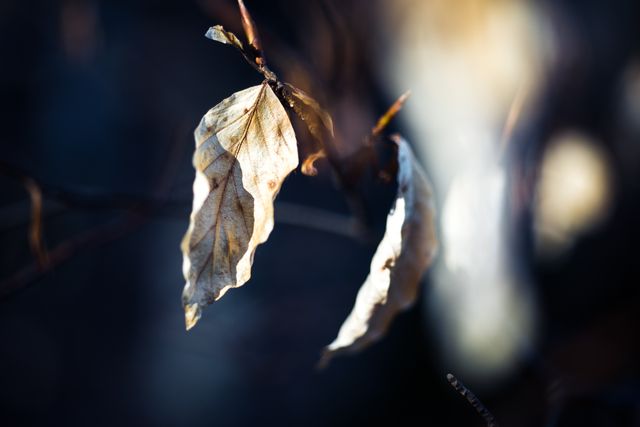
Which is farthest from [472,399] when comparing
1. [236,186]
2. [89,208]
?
[89,208]

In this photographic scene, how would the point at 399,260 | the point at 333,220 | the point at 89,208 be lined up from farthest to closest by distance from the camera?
the point at 333,220, the point at 89,208, the point at 399,260

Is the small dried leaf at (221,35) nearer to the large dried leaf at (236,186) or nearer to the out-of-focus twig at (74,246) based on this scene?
the large dried leaf at (236,186)

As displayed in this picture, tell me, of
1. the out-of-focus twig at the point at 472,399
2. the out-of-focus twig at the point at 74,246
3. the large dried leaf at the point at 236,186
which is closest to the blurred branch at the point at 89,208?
the out-of-focus twig at the point at 74,246

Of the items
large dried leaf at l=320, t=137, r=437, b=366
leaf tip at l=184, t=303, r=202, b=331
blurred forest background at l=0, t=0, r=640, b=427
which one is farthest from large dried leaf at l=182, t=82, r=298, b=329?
blurred forest background at l=0, t=0, r=640, b=427

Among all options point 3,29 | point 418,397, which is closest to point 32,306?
point 3,29

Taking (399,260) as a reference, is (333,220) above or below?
below

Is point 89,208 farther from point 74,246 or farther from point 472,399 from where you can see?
point 472,399
